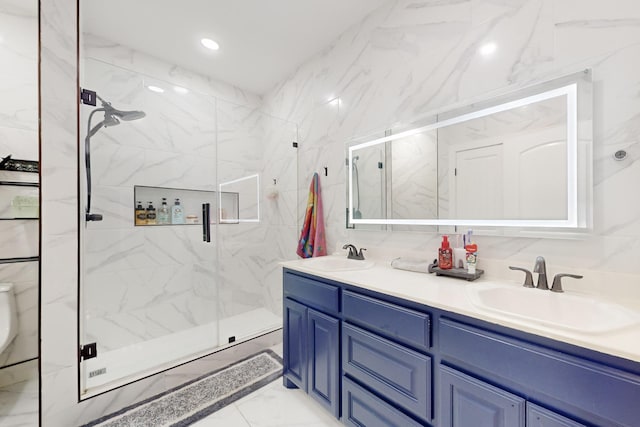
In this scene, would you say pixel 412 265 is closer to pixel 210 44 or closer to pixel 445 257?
pixel 445 257

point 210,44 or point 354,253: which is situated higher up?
point 210,44

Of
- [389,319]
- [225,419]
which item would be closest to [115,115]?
[225,419]

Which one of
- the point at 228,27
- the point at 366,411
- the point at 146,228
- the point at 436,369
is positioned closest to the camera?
the point at 436,369

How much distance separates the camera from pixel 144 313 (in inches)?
87.4

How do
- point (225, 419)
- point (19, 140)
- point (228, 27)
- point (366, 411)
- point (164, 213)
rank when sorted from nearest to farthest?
point (366, 411), point (225, 419), point (19, 140), point (228, 27), point (164, 213)

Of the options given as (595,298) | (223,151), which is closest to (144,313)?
(223,151)

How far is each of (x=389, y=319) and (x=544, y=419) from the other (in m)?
0.52

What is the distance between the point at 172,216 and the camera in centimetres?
239

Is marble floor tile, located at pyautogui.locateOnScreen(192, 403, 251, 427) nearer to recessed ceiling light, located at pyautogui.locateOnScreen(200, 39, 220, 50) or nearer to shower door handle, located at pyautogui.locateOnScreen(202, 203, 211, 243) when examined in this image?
shower door handle, located at pyautogui.locateOnScreen(202, 203, 211, 243)

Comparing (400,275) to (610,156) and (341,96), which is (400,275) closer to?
(610,156)

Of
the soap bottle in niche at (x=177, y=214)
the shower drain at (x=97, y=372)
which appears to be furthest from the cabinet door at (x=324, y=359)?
the soap bottle in niche at (x=177, y=214)

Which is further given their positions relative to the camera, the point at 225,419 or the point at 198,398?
the point at 198,398

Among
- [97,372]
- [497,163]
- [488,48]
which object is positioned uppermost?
[488,48]

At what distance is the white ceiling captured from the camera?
1.76m
